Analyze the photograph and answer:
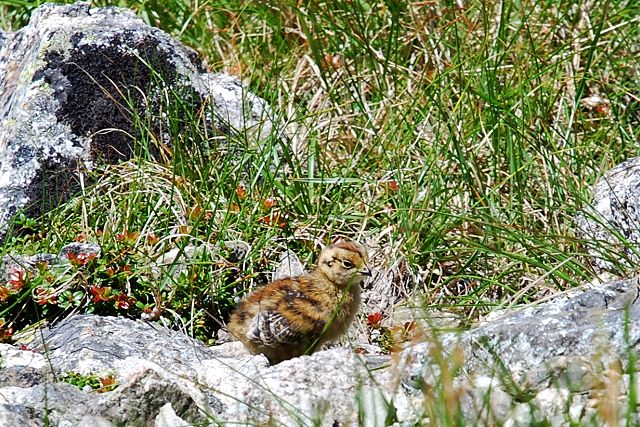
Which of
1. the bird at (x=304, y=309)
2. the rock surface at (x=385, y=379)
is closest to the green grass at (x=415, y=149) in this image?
the bird at (x=304, y=309)

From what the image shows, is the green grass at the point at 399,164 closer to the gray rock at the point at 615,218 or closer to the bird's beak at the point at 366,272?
the gray rock at the point at 615,218

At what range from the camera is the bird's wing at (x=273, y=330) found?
5.36 meters

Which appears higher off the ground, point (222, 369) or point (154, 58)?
point (154, 58)

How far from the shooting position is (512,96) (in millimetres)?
6676

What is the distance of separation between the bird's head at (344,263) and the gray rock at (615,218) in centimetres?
108

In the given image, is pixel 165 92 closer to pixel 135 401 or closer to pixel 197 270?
pixel 197 270

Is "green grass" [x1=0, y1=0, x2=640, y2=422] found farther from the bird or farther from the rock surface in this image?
the rock surface

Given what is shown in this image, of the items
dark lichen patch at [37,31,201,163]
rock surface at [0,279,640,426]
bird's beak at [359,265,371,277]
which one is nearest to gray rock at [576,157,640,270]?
rock surface at [0,279,640,426]

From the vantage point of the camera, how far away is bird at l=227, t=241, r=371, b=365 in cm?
538

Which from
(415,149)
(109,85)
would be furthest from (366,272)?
(109,85)

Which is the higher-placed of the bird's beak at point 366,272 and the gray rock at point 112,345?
the bird's beak at point 366,272

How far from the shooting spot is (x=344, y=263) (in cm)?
559

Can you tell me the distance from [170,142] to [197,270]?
1.08 meters

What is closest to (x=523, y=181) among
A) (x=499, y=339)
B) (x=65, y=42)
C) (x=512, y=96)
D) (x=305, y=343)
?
(x=512, y=96)
